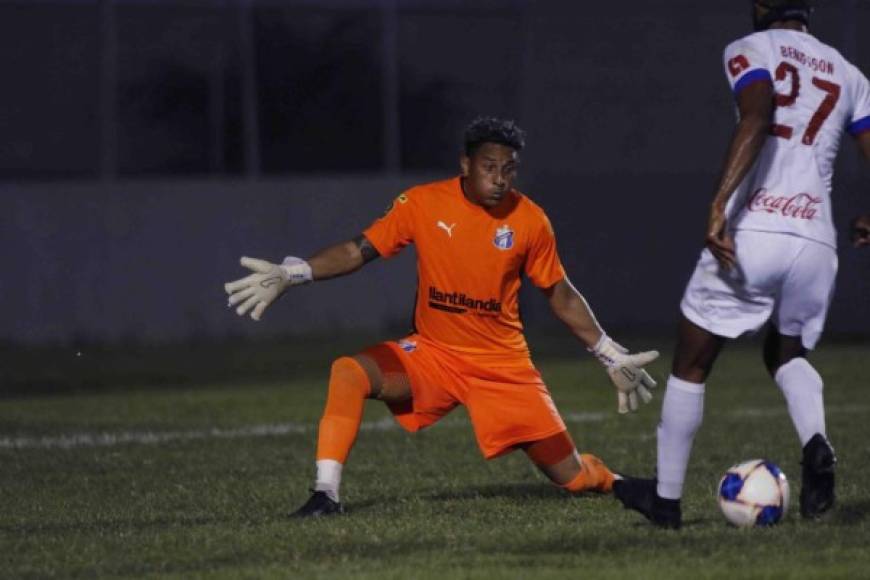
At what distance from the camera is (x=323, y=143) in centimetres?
2408

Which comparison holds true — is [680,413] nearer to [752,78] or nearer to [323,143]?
[752,78]

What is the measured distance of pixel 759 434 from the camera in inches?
493

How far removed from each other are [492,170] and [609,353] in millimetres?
925

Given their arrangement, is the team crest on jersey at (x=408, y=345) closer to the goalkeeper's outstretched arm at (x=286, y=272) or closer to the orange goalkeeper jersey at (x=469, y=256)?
the orange goalkeeper jersey at (x=469, y=256)

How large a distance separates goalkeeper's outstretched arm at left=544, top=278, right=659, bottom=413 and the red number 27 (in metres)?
1.34

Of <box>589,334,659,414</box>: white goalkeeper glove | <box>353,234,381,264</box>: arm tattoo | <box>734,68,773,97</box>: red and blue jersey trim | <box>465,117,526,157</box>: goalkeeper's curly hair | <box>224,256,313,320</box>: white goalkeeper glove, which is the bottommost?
<box>589,334,659,414</box>: white goalkeeper glove

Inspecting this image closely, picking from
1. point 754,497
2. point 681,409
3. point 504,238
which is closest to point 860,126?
point 681,409

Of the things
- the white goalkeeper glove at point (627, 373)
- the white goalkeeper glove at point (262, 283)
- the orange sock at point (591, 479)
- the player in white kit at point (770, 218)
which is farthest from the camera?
the orange sock at point (591, 479)

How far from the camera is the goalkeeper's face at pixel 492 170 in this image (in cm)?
835

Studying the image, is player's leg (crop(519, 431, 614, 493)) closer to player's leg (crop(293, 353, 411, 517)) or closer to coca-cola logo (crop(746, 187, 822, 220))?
player's leg (crop(293, 353, 411, 517))

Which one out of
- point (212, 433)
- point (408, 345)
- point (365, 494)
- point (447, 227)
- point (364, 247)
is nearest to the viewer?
point (364, 247)

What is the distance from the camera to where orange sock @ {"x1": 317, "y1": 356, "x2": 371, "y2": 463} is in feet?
27.2

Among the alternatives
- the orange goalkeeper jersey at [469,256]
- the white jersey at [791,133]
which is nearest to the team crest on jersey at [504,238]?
the orange goalkeeper jersey at [469,256]

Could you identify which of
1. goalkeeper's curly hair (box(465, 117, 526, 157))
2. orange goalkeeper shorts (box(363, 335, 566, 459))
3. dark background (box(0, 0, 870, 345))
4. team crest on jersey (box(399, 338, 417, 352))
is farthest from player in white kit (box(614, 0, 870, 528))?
dark background (box(0, 0, 870, 345))
